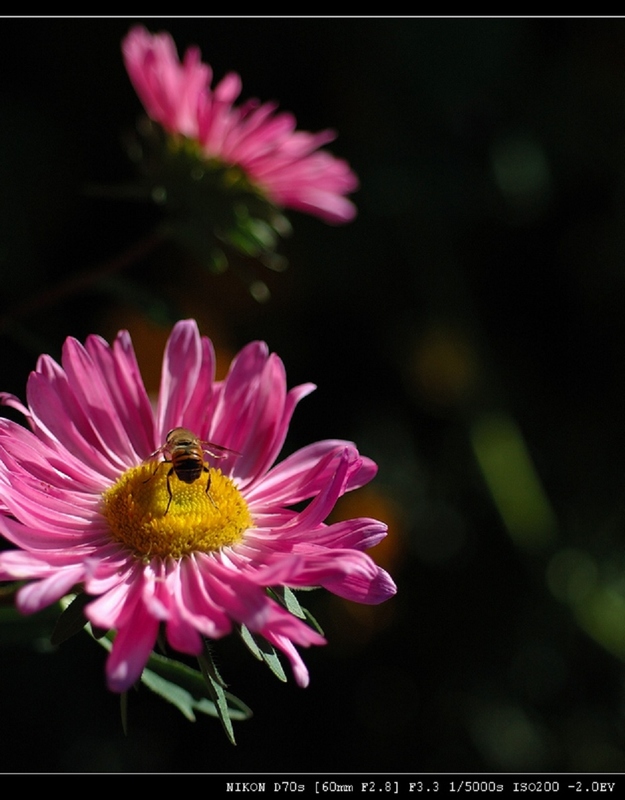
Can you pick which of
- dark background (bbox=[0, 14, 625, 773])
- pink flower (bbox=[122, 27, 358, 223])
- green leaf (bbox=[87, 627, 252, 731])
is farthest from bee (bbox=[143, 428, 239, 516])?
dark background (bbox=[0, 14, 625, 773])

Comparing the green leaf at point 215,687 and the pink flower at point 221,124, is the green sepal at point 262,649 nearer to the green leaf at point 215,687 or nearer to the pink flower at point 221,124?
the green leaf at point 215,687

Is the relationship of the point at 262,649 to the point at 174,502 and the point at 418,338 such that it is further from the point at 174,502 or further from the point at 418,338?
the point at 418,338

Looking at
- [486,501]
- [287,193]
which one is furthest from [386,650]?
[287,193]

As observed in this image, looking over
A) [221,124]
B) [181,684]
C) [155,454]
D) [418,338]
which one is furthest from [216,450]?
[418,338]

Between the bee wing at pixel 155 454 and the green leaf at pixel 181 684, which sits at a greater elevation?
the bee wing at pixel 155 454

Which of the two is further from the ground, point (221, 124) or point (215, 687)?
point (221, 124)

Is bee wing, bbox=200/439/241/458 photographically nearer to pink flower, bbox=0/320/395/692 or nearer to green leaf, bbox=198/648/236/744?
pink flower, bbox=0/320/395/692

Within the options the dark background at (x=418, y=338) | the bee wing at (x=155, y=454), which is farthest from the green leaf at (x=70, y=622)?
the dark background at (x=418, y=338)

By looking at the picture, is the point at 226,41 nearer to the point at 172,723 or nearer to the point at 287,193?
the point at 287,193
